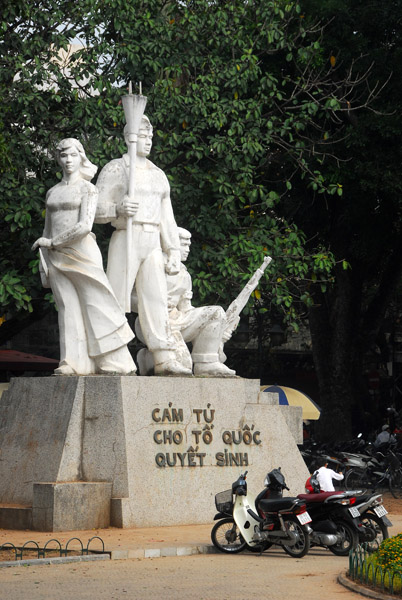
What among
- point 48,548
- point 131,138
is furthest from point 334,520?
point 131,138

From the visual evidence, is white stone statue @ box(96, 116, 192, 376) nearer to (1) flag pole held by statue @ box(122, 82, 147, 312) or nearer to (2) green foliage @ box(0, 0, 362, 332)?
(1) flag pole held by statue @ box(122, 82, 147, 312)

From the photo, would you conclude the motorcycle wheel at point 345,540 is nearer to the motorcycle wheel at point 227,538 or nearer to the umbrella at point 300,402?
the motorcycle wheel at point 227,538

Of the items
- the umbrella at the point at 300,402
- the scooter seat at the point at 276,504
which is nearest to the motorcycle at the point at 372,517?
the scooter seat at the point at 276,504

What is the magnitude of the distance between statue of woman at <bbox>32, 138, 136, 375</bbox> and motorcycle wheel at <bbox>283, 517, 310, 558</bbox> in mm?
3153

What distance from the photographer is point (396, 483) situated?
72.2ft

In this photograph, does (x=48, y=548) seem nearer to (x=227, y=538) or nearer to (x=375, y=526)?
(x=227, y=538)

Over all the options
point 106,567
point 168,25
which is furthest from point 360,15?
point 106,567

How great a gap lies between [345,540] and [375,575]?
2.56 metres

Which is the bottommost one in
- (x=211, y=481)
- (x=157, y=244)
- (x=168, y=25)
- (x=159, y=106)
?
(x=211, y=481)

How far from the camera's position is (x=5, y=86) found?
1755 cm

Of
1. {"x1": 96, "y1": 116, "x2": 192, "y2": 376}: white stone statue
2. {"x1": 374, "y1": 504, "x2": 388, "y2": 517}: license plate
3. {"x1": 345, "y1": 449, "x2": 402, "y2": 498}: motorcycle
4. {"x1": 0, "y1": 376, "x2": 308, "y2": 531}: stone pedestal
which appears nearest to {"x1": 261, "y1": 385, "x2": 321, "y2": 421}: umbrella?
{"x1": 345, "y1": 449, "x2": 402, "y2": 498}: motorcycle

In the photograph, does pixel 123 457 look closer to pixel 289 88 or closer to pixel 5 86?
pixel 5 86

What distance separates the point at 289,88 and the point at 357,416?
11.2m

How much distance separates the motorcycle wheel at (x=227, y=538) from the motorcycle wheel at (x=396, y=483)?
10.3 m
